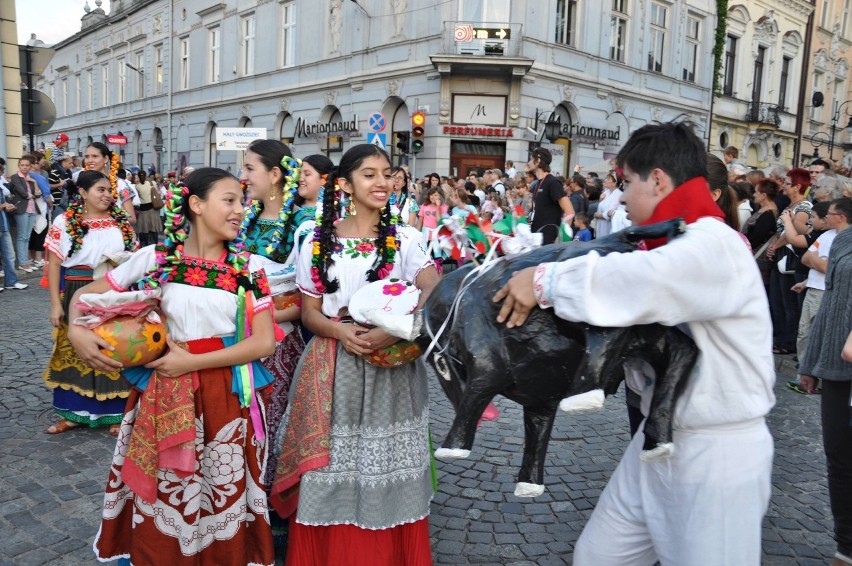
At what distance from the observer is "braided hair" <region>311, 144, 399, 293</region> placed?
2.76 meters

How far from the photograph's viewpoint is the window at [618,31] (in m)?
22.0

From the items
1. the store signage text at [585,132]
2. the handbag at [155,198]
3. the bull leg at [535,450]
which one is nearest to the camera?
the bull leg at [535,450]

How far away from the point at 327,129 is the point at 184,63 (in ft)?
40.7

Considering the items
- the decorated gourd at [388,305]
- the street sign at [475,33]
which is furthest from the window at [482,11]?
the decorated gourd at [388,305]

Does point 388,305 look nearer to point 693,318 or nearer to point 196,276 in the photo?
point 196,276

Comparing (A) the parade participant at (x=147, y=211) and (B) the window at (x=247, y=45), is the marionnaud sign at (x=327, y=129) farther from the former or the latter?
(A) the parade participant at (x=147, y=211)

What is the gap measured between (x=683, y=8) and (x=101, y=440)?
83.6 feet

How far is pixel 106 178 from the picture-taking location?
15.5 ft

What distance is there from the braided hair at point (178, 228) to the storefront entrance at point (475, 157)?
56.4 feet

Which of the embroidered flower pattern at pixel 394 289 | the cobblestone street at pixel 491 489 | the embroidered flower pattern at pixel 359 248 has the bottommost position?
the cobblestone street at pixel 491 489

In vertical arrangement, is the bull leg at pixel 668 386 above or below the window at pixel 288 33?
below

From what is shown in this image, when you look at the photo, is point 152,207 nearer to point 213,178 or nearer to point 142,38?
point 213,178

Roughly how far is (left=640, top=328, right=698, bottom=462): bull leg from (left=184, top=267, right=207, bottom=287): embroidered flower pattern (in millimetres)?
1757

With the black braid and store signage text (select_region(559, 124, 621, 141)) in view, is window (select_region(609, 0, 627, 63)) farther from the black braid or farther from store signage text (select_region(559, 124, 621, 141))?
the black braid
